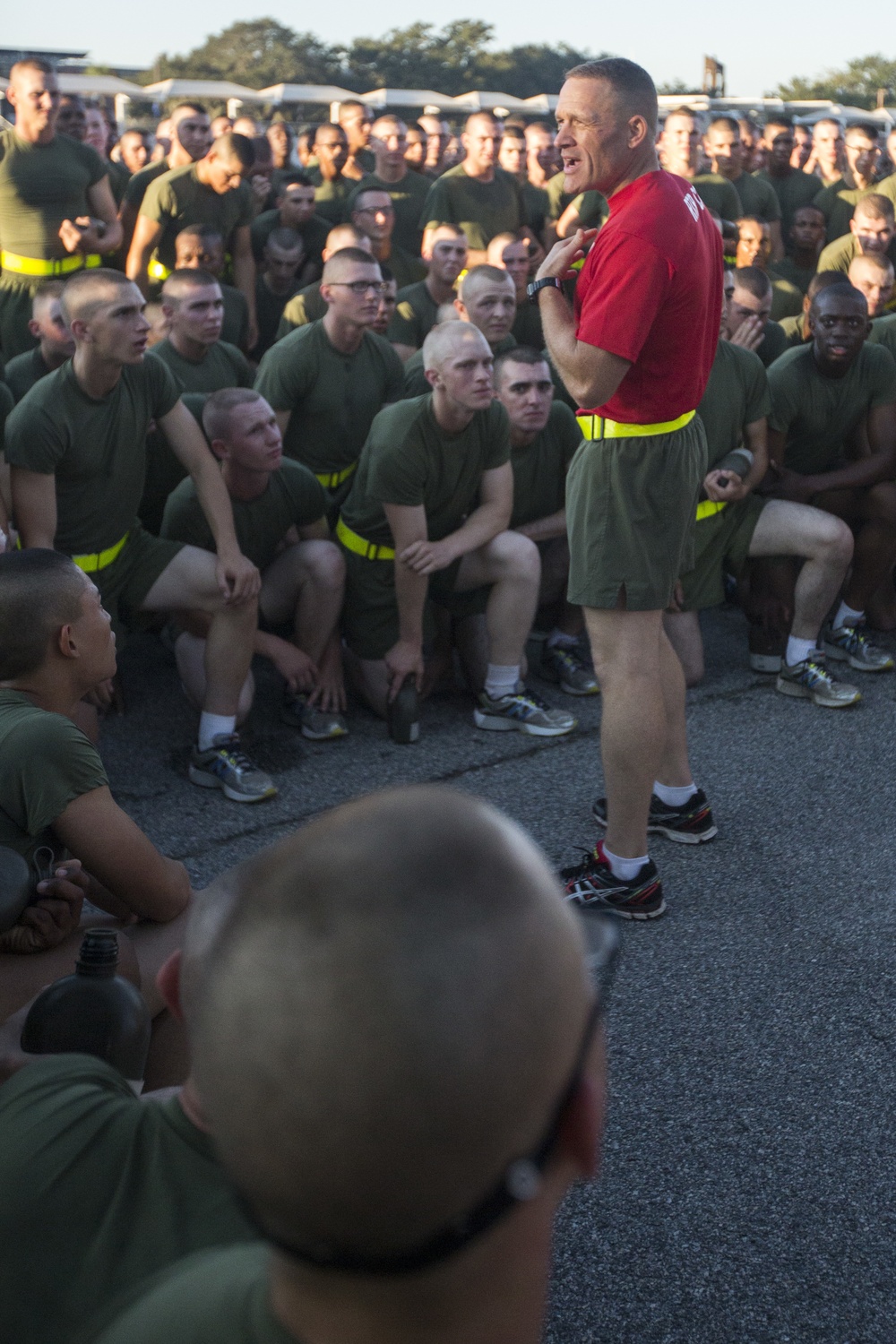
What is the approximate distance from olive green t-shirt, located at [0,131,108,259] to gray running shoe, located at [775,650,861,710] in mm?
3685

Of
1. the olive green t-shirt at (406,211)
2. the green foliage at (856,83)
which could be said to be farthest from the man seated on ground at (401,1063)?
the green foliage at (856,83)

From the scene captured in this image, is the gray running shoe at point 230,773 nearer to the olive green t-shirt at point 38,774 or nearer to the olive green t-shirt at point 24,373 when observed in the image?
the olive green t-shirt at point 38,774

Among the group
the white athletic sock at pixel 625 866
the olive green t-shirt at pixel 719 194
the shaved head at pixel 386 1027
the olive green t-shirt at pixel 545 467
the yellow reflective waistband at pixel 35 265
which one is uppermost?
the olive green t-shirt at pixel 719 194

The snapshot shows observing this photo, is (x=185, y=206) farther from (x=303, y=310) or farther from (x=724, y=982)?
(x=724, y=982)

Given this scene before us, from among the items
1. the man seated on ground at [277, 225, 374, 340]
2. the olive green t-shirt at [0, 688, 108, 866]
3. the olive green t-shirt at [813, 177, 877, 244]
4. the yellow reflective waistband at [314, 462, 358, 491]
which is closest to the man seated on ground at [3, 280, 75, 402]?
the yellow reflective waistband at [314, 462, 358, 491]

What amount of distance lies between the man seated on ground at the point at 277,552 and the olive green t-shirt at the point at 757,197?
4.97m

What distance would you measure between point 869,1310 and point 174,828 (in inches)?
86.0

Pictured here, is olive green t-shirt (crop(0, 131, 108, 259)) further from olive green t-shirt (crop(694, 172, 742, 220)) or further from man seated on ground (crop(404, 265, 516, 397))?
olive green t-shirt (crop(694, 172, 742, 220))

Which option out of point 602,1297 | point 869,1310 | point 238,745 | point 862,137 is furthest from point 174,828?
point 862,137

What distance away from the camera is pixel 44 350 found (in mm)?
4578

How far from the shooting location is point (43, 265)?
5.70 metres

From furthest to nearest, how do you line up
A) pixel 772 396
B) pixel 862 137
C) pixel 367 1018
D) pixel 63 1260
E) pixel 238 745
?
pixel 862 137, pixel 772 396, pixel 238 745, pixel 63 1260, pixel 367 1018

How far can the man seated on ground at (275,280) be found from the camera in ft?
22.5

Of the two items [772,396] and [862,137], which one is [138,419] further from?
[862,137]
